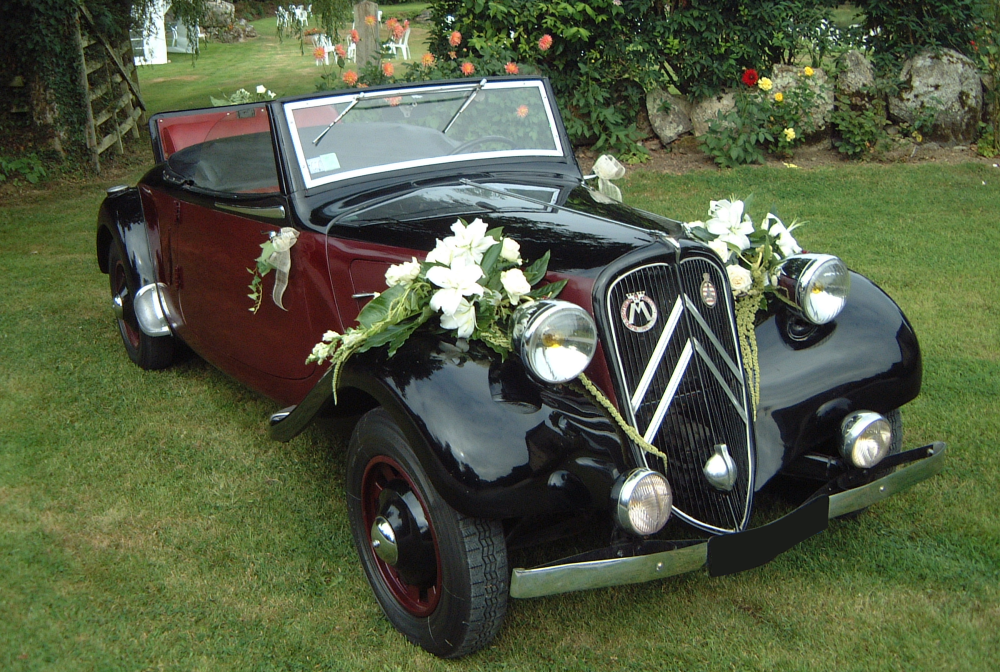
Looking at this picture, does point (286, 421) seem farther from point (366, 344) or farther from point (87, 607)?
point (87, 607)

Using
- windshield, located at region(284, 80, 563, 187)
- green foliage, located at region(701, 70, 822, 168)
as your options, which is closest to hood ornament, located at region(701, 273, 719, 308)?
windshield, located at region(284, 80, 563, 187)

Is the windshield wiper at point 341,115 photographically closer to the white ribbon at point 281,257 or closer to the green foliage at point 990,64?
the white ribbon at point 281,257

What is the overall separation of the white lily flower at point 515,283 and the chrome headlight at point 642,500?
57 centimetres

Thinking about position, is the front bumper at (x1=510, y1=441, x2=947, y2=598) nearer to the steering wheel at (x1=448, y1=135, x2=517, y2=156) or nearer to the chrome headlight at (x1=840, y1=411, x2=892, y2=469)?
the chrome headlight at (x1=840, y1=411, x2=892, y2=469)

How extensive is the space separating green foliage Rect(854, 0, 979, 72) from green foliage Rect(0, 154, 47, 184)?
8287 millimetres

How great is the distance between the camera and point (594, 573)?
2.15 metres

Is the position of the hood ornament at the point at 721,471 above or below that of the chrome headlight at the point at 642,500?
below

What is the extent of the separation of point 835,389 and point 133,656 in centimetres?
223

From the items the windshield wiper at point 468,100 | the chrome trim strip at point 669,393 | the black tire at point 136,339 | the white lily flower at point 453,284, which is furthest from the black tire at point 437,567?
the black tire at point 136,339

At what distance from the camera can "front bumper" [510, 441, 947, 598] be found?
84.1 inches

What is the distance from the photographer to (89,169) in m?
8.98

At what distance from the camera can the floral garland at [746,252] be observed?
9.09ft

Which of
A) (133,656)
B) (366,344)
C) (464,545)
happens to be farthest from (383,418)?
(133,656)

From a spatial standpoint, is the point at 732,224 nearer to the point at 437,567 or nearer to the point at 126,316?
the point at 437,567
